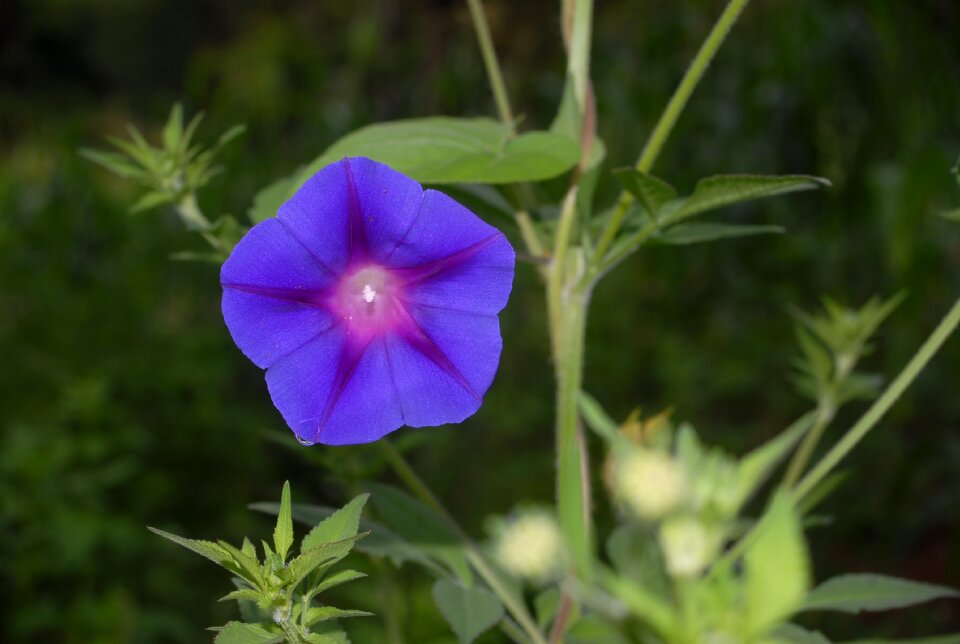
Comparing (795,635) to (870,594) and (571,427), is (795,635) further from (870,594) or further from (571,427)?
(571,427)

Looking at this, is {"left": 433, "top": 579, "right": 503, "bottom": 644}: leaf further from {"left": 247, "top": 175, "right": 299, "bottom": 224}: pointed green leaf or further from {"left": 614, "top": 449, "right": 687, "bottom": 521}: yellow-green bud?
{"left": 247, "top": 175, "right": 299, "bottom": 224}: pointed green leaf

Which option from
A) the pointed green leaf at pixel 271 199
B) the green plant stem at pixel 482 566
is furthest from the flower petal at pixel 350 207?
the green plant stem at pixel 482 566

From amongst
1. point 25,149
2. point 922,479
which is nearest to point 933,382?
point 922,479

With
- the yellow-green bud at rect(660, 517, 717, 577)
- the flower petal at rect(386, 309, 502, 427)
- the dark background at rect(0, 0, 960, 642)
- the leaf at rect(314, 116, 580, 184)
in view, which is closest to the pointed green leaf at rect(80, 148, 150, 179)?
the leaf at rect(314, 116, 580, 184)

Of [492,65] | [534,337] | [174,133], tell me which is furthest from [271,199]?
[534,337]

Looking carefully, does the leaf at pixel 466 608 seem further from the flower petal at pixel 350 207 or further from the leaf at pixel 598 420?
the flower petal at pixel 350 207
